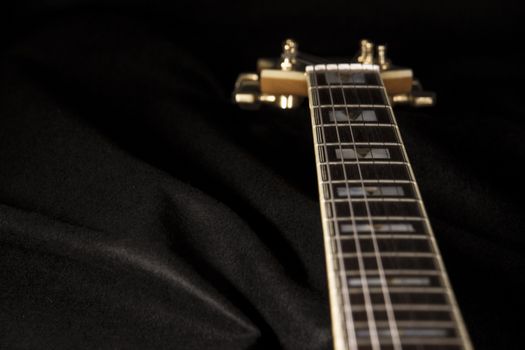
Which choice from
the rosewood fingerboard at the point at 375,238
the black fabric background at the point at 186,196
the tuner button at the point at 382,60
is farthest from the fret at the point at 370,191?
the tuner button at the point at 382,60

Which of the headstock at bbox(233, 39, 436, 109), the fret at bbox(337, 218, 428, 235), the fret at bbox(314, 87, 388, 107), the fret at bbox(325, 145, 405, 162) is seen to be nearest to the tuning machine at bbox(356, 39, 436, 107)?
the headstock at bbox(233, 39, 436, 109)

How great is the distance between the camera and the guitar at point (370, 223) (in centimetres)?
53

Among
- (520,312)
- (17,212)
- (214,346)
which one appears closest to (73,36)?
(17,212)

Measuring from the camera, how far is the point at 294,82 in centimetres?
95

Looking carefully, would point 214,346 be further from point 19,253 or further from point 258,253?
point 19,253

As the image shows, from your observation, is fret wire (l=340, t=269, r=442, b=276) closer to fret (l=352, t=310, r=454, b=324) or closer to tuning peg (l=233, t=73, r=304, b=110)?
fret (l=352, t=310, r=454, b=324)

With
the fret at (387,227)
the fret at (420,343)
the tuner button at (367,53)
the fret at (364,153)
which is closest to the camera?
the fret at (420,343)

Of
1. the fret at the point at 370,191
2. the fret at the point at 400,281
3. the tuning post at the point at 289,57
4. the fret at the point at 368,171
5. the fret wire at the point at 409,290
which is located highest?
the tuning post at the point at 289,57

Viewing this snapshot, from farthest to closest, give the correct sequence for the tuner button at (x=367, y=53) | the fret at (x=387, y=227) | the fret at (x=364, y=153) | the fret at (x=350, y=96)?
the tuner button at (x=367, y=53), the fret at (x=350, y=96), the fret at (x=364, y=153), the fret at (x=387, y=227)

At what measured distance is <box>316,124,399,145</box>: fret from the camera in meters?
0.75

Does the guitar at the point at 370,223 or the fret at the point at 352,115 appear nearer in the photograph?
the guitar at the point at 370,223

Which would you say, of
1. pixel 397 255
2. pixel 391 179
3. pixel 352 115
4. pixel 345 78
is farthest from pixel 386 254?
pixel 345 78

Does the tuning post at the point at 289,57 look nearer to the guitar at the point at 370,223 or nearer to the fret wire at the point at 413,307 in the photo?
the guitar at the point at 370,223

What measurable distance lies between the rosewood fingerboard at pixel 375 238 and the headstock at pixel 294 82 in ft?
0.39
